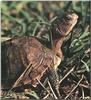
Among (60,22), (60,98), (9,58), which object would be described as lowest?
(60,98)

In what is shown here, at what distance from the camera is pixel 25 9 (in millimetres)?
2484

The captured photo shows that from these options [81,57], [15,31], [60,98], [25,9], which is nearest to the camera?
[60,98]

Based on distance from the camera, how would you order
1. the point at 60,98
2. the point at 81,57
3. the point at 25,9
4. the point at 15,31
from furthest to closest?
the point at 25,9, the point at 15,31, the point at 81,57, the point at 60,98

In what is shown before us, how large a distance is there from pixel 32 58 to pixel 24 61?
3cm

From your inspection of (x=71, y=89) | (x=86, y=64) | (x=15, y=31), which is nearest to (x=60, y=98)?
(x=71, y=89)

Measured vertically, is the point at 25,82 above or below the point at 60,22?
below

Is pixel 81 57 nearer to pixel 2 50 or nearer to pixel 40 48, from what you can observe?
pixel 40 48

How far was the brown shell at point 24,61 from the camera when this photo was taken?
53.4 inches

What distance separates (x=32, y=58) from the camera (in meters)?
1.37

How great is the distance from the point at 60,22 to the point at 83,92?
0.24 meters

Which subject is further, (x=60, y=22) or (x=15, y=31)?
(x=15, y=31)

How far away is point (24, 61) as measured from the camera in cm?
137

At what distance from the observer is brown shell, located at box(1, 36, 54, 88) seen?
1.36 metres

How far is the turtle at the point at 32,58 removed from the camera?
1.36m
